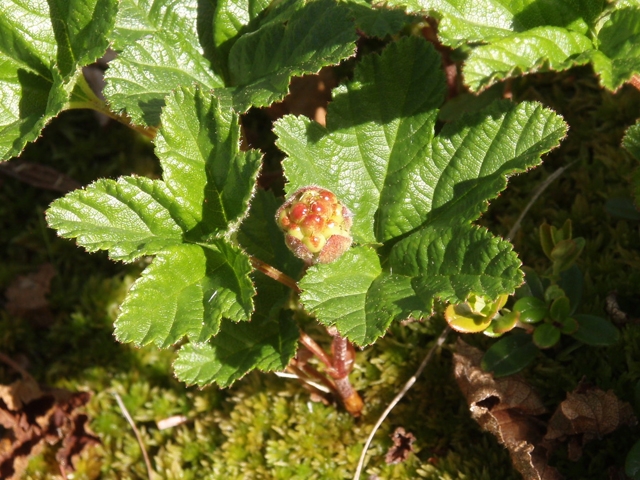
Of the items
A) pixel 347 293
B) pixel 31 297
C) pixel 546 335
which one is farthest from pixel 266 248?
pixel 31 297

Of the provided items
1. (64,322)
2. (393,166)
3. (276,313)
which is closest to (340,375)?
(276,313)

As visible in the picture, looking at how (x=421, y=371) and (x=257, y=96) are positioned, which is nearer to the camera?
(x=257, y=96)

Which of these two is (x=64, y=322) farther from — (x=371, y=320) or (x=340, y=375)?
(x=371, y=320)

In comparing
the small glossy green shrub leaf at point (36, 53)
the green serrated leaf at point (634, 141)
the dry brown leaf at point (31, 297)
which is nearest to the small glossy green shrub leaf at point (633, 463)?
the green serrated leaf at point (634, 141)

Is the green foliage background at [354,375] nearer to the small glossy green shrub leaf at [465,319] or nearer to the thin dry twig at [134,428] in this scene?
the thin dry twig at [134,428]

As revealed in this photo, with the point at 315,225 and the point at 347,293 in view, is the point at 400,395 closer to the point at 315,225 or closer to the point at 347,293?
the point at 347,293

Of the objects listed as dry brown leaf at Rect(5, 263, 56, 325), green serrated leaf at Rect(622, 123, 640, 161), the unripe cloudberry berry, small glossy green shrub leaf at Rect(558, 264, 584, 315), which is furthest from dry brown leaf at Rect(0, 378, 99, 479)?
green serrated leaf at Rect(622, 123, 640, 161)
